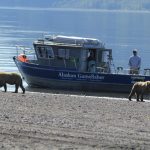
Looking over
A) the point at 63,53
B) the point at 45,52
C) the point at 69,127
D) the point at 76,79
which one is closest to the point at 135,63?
the point at 76,79

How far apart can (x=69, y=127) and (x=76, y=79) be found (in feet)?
57.1

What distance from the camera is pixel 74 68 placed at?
97.0 ft

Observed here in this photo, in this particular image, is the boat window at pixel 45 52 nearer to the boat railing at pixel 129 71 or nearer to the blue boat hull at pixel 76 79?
the blue boat hull at pixel 76 79

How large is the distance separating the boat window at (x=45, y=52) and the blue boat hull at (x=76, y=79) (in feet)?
2.46

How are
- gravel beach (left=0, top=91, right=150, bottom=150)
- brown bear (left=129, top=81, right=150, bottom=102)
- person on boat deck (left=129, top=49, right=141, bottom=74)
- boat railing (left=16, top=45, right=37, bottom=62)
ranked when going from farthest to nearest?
boat railing (left=16, top=45, right=37, bottom=62)
person on boat deck (left=129, top=49, right=141, bottom=74)
brown bear (left=129, top=81, right=150, bottom=102)
gravel beach (left=0, top=91, right=150, bottom=150)

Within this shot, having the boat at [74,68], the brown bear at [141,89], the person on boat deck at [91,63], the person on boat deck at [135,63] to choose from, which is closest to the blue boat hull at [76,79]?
the boat at [74,68]

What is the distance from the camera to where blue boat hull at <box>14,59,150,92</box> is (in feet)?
Result: 94.0

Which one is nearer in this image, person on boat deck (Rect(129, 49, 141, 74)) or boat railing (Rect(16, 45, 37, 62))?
person on boat deck (Rect(129, 49, 141, 74))

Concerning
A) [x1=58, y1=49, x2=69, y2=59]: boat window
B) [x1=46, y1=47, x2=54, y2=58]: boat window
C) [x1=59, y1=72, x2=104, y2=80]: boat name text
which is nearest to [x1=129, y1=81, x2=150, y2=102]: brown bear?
[x1=59, y1=72, x2=104, y2=80]: boat name text

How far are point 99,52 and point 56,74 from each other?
2.38 metres

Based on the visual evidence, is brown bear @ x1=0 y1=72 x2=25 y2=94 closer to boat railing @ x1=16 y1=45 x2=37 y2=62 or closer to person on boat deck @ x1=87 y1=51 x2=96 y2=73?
person on boat deck @ x1=87 y1=51 x2=96 y2=73

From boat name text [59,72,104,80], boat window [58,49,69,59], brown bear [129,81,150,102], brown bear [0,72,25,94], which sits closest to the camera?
brown bear [129,81,150,102]

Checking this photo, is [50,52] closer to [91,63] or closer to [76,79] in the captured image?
[76,79]

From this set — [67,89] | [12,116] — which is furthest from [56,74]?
[12,116]
